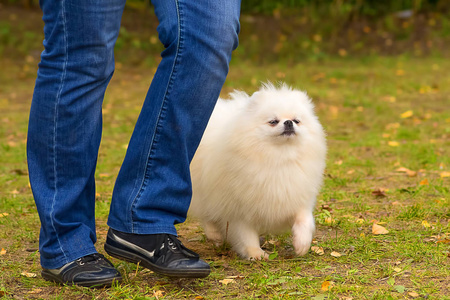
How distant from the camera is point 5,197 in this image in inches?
147

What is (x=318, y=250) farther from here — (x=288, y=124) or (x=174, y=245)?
(x=174, y=245)

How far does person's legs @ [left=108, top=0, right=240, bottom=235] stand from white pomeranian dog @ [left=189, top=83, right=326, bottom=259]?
0.54m

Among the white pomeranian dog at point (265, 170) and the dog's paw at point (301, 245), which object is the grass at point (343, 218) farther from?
the white pomeranian dog at point (265, 170)

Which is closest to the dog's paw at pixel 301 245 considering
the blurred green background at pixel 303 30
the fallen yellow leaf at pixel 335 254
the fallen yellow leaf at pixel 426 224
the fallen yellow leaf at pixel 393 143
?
the fallen yellow leaf at pixel 335 254

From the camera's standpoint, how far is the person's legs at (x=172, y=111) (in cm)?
202

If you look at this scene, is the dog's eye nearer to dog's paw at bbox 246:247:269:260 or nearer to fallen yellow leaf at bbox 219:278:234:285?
dog's paw at bbox 246:247:269:260

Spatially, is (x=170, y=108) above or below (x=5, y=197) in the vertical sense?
above

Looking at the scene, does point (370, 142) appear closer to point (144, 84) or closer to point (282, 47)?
point (144, 84)

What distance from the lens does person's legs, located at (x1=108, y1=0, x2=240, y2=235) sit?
2016 mm

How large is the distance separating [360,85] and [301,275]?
6.34 m

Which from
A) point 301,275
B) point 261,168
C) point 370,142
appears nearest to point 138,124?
point 261,168

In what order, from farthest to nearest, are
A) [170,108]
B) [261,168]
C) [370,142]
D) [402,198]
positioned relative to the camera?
[370,142] < [402,198] < [261,168] < [170,108]

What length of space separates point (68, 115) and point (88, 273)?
561 millimetres

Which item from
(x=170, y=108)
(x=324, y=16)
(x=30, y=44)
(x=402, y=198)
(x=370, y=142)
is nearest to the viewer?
(x=170, y=108)
